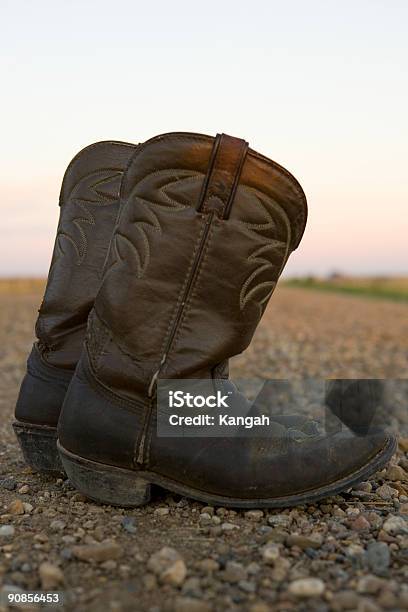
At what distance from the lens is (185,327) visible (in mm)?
2361

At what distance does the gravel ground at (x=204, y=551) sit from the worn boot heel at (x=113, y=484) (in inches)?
1.8

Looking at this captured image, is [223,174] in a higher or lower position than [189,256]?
higher

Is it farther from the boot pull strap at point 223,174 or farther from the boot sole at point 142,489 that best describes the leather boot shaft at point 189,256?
the boot sole at point 142,489

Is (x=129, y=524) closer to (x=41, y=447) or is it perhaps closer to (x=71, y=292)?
(x=41, y=447)

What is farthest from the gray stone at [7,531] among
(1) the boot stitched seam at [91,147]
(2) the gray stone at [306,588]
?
(1) the boot stitched seam at [91,147]

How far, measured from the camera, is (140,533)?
221 centimetres

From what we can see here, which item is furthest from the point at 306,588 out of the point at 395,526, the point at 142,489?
the point at 142,489

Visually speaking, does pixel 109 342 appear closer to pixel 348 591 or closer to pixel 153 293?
pixel 153 293

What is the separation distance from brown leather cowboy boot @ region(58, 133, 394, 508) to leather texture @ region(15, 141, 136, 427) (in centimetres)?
46

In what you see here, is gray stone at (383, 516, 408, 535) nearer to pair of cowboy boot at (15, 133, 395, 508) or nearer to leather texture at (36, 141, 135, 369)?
pair of cowboy boot at (15, 133, 395, 508)

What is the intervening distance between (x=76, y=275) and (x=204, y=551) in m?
1.32

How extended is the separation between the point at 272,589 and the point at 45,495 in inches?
44.1

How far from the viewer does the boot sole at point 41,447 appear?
287cm

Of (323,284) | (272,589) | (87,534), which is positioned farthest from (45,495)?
(323,284)
